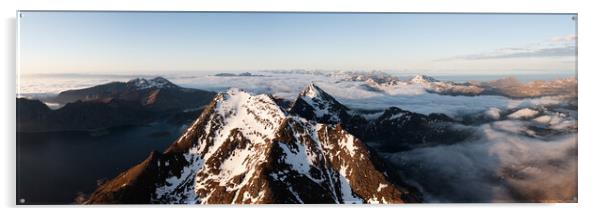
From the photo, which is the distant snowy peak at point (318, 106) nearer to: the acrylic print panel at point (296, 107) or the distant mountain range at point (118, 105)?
the acrylic print panel at point (296, 107)

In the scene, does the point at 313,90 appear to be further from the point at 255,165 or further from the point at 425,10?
the point at 425,10

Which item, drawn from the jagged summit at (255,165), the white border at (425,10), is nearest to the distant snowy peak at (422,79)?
the white border at (425,10)

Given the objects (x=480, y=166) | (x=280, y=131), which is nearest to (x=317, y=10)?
(x=280, y=131)

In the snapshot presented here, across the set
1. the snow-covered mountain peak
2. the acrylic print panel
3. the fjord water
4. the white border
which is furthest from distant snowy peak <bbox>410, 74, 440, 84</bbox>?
the fjord water

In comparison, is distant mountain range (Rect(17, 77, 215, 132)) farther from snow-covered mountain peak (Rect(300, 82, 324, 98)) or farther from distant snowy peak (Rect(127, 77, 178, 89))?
snow-covered mountain peak (Rect(300, 82, 324, 98))
